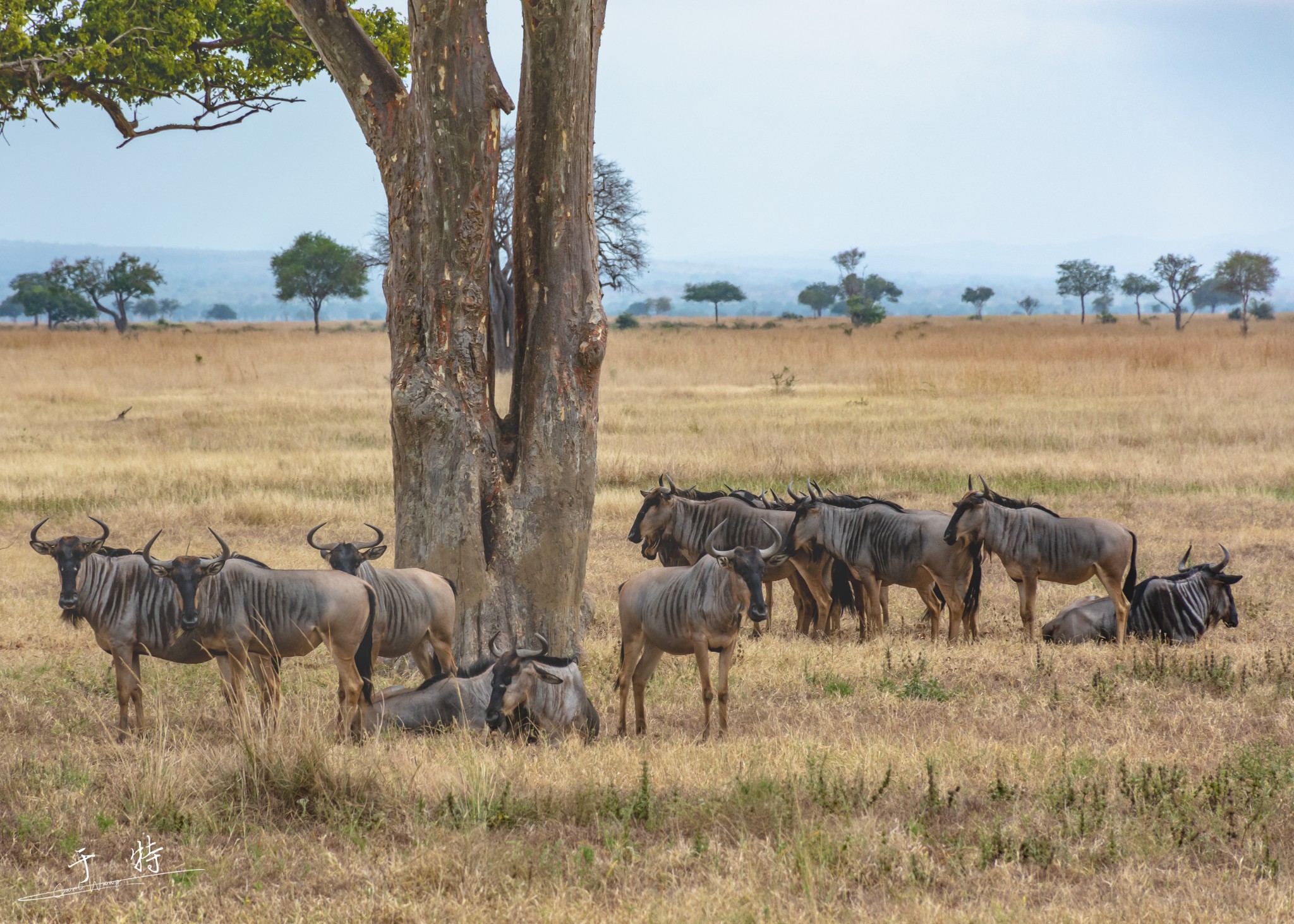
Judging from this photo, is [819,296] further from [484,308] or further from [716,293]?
[484,308]

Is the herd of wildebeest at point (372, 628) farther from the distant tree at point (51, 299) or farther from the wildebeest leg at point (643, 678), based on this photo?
A: the distant tree at point (51, 299)

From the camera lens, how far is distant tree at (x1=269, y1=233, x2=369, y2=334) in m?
83.8

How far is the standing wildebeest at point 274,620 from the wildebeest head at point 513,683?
86cm

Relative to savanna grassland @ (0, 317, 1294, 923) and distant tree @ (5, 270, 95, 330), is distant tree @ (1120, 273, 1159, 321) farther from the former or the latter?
savanna grassland @ (0, 317, 1294, 923)

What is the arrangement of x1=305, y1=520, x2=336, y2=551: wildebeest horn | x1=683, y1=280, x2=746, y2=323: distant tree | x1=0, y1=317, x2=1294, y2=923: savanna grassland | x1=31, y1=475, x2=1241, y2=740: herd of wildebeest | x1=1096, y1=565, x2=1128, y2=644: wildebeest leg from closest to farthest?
1. x1=0, y1=317, x2=1294, y2=923: savanna grassland
2. x1=31, y1=475, x2=1241, y2=740: herd of wildebeest
3. x1=305, y1=520, x2=336, y2=551: wildebeest horn
4. x1=1096, y1=565, x2=1128, y2=644: wildebeest leg
5. x1=683, y1=280, x2=746, y2=323: distant tree

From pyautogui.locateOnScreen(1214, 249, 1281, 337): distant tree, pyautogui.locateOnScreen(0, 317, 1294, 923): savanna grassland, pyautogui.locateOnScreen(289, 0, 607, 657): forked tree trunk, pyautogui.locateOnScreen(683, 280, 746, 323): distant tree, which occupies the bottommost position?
pyautogui.locateOnScreen(0, 317, 1294, 923): savanna grassland

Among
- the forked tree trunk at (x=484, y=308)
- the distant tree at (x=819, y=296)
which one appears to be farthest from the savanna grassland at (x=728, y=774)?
the distant tree at (x=819, y=296)

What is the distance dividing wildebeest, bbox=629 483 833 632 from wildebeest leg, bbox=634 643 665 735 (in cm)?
248

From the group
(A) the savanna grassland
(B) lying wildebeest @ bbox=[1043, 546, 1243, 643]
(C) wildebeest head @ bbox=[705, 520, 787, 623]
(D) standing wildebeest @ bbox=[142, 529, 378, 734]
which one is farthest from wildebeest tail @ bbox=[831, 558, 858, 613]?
(D) standing wildebeest @ bbox=[142, 529, 378, 734]

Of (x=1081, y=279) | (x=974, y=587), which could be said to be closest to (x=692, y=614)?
(x=974, y=587)

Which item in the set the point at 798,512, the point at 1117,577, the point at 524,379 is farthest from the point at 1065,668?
the point at 524,379

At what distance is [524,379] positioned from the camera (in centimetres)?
888

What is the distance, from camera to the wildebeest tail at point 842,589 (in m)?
10.0

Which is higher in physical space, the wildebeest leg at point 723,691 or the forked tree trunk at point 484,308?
the forked tree trunk at point 484,308
